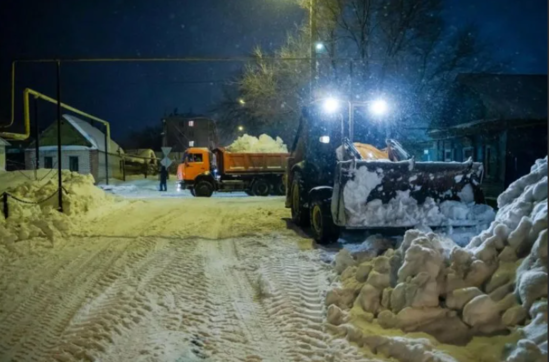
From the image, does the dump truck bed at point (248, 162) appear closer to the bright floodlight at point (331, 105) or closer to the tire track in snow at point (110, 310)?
the bright floodlight at point (331, 105)

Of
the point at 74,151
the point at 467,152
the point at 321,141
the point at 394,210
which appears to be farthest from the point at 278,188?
the point at 74,151

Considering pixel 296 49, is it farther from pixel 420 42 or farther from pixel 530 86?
pixel 530 86

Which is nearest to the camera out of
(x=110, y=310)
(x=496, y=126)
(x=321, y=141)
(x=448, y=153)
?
(x=110, y=310)

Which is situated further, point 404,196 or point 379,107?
point 379,107

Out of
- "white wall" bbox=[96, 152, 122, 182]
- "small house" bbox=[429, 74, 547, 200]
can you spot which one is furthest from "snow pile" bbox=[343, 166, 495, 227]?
"white wall" bbox=[96, 152, 122, 182]

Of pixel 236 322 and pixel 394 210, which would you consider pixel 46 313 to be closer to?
pixel 236 322

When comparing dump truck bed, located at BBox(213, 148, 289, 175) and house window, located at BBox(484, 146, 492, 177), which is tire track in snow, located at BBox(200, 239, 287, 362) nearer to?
dump truck bed, located at BBox(213, 148, 289, 175)

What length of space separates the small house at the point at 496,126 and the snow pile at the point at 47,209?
14.4 metres

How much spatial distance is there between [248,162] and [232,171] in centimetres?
94

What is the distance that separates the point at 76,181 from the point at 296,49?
1334 centimetres

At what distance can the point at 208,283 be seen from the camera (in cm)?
756

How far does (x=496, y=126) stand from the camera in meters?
22.0

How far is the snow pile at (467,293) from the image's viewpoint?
443cm

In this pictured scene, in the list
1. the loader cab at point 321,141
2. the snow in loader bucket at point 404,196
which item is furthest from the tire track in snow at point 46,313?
the loader cab at point 321,141
